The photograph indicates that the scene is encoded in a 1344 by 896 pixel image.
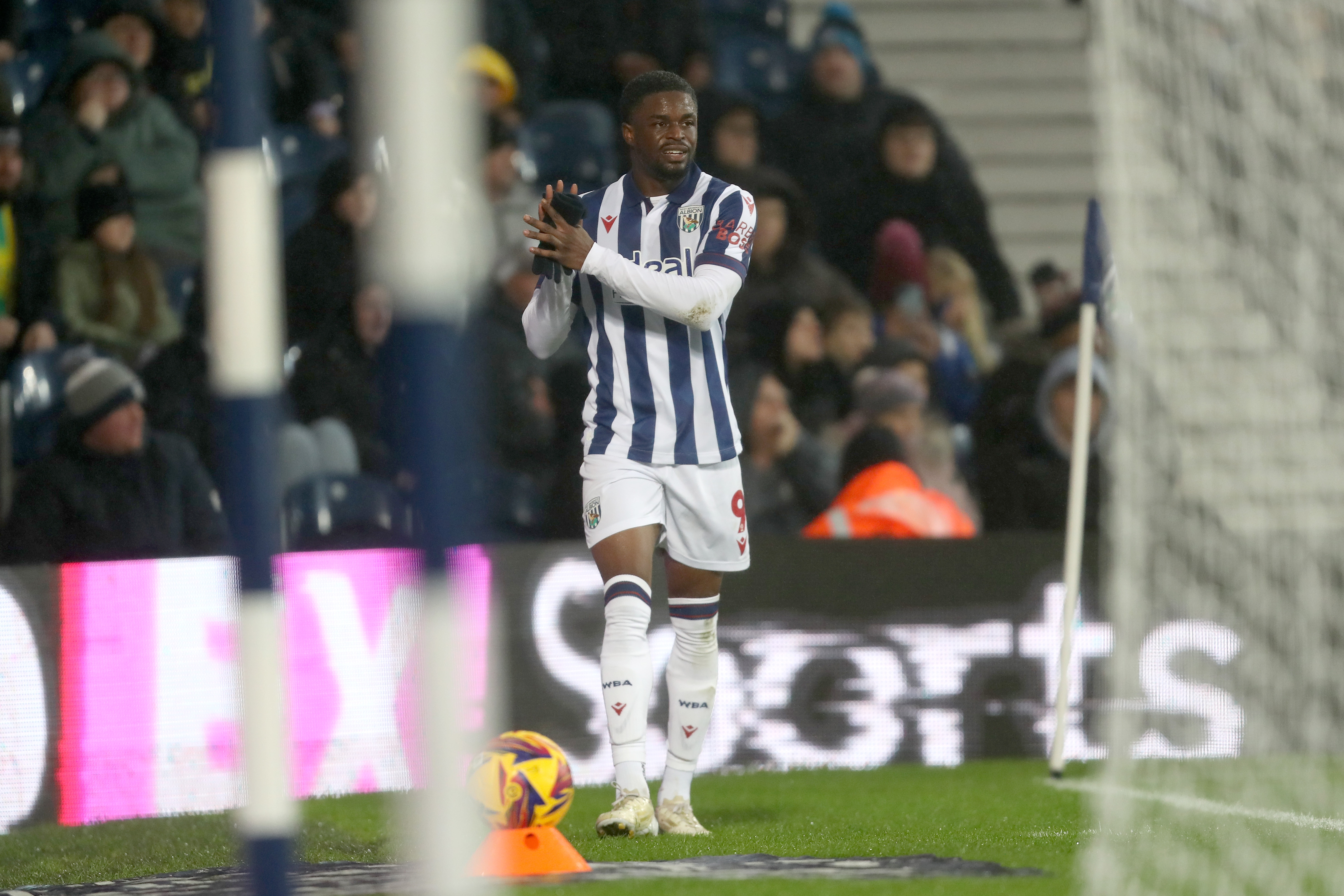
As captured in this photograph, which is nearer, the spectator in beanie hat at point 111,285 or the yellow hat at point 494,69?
the spectator in beanie hat at point 111,285

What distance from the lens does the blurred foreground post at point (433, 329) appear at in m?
1.73

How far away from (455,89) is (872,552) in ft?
17.2

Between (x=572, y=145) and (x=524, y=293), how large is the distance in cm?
140

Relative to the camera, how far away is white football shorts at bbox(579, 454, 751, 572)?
4.71 m

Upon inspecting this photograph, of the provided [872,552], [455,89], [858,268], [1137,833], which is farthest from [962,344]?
[455,89]

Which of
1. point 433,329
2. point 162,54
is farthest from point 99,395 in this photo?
point 433,329

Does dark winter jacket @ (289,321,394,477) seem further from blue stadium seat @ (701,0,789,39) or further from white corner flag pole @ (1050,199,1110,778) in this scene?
blue stadium seat @ (701,0,789,39)

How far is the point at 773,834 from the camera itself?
190 inches

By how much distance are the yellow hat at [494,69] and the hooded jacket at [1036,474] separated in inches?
123

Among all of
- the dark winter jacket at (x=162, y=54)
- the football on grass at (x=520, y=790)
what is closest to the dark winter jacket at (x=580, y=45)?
the dark winter jacket at (x=162, y=54)

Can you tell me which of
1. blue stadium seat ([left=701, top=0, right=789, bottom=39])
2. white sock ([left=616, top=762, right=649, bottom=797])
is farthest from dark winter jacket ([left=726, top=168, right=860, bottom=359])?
white sock ([left=616, top=762, right=649, bottom=797])

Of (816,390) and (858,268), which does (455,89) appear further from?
(858,268)

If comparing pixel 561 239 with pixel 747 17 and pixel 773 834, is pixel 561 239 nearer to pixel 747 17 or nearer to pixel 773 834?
pixel 773 834

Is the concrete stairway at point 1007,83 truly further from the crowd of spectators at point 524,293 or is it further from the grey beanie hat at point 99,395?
the grey beanie hat at point 99,395
